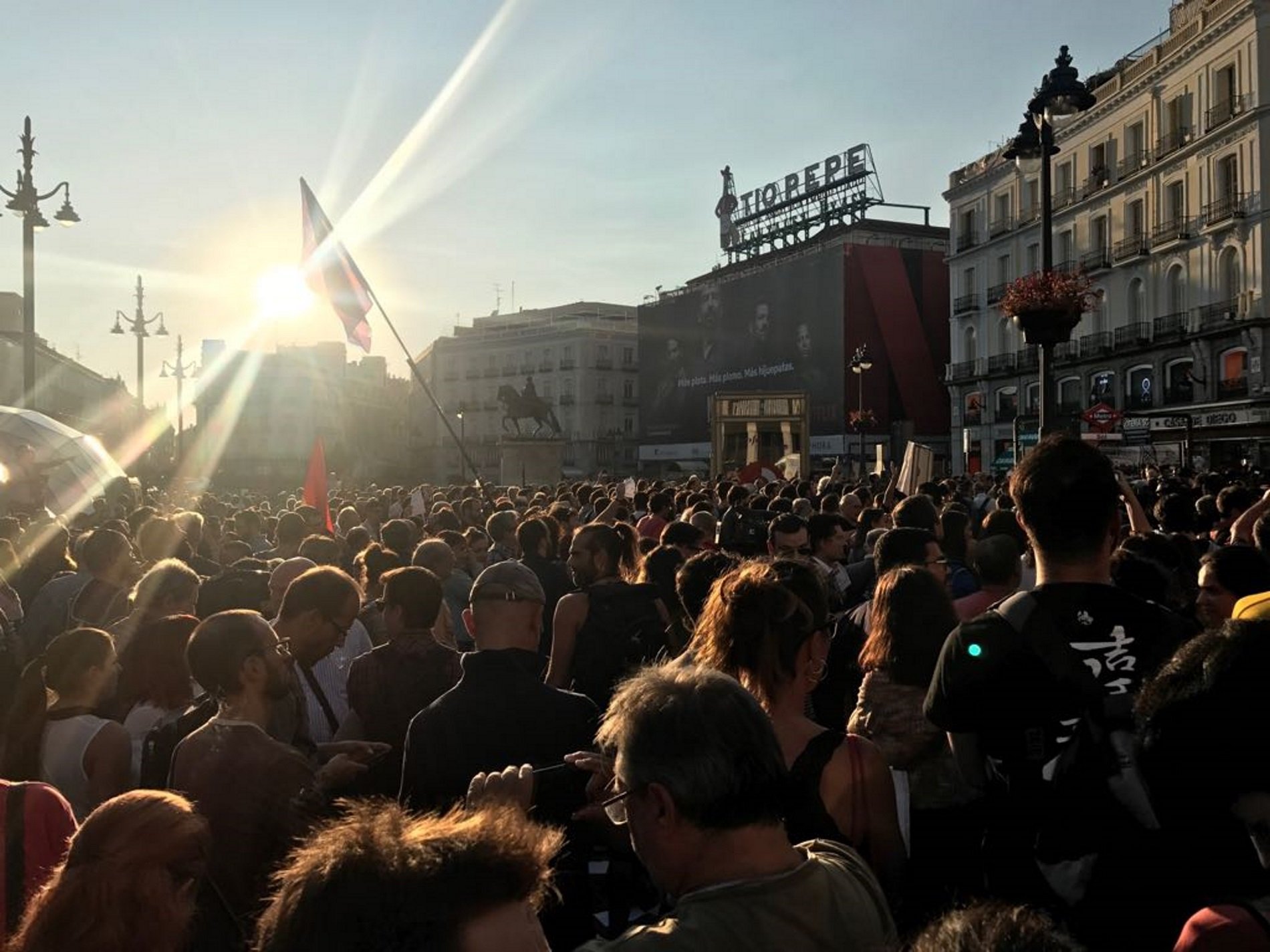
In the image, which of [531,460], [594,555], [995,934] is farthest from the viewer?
[531,460]

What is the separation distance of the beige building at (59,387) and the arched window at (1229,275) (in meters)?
46.1

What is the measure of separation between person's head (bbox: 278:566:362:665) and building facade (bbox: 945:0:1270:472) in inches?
854

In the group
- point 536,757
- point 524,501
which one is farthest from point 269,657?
point 524,501

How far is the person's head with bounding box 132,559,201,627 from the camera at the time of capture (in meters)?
5.38

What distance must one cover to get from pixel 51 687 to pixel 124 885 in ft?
7.17

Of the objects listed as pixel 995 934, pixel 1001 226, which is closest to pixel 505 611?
pixel 995 934

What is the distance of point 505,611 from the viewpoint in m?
3.66

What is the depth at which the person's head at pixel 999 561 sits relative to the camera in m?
4.75

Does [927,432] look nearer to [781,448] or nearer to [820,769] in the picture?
[781,448]

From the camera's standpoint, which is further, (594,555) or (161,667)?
(594,555)

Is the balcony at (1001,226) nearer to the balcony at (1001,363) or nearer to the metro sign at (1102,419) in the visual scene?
the balcony at (1001,363)

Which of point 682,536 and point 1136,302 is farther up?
point 1136,302

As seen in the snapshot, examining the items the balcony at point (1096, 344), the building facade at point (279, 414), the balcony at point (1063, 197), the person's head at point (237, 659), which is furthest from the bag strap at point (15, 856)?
the building facade at point (279, 414)

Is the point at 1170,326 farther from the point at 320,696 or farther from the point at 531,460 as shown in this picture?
the point at 320,696
